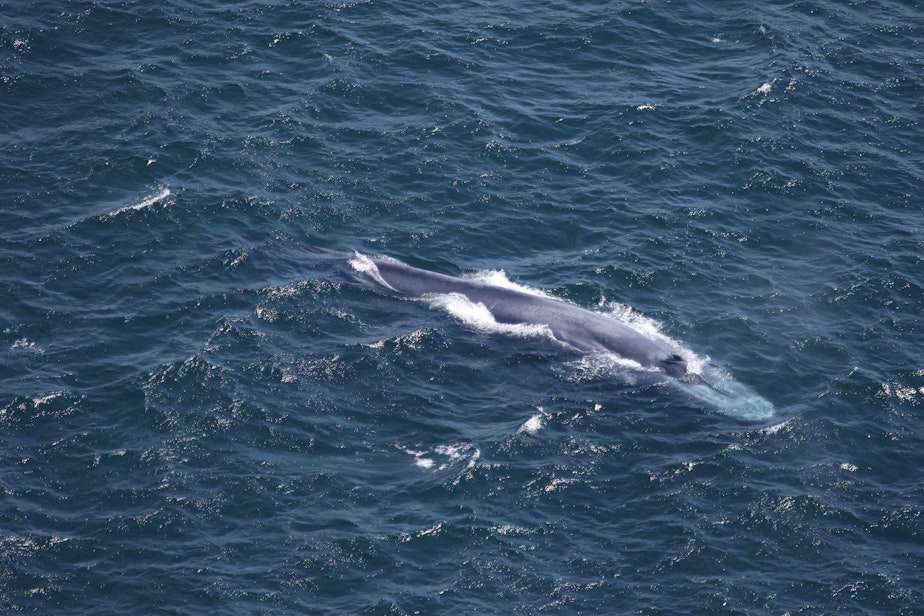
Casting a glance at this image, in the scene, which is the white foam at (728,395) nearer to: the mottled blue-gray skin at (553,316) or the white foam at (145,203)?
the mottled blue-gray skin at (553,316)

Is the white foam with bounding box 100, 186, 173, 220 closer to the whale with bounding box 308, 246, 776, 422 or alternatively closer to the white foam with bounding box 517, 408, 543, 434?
the whale with bounding box 308, 246, 776, 422

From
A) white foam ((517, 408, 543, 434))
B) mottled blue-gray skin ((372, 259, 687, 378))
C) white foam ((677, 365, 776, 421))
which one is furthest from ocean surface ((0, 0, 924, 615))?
mottled blue-gray skin ((372, 259, 687, 378))

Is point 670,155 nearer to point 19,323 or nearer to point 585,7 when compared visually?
point 585,7

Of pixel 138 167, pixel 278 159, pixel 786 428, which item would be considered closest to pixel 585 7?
pixel 278 159

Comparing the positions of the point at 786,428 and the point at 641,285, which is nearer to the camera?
the point at 786,428

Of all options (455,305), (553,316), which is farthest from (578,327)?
(455,305)

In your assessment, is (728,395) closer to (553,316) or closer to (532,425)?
(553,316)
